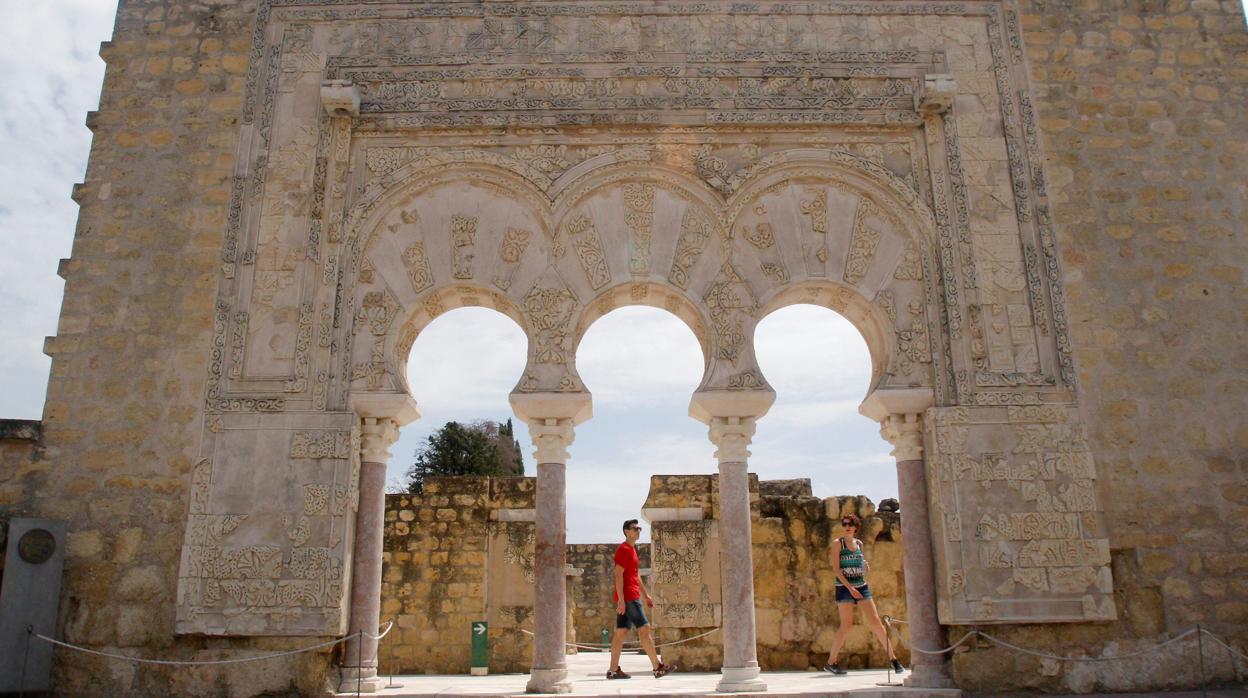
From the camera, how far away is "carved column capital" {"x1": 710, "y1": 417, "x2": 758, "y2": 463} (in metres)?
7.12

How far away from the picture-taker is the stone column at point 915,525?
267 inches

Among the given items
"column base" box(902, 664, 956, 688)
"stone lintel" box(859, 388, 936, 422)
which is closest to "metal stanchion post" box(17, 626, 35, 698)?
"column base" box(902, 664, 956, 688)

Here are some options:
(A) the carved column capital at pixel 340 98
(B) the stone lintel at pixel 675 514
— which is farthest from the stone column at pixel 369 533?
(B) the stone lintel at pixel 675 514

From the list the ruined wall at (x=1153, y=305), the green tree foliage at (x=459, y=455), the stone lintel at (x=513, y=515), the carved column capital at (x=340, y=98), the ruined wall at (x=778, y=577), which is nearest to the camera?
the ruined wall at (x=1153, y=305)

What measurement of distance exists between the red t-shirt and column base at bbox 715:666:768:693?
3.28 ft

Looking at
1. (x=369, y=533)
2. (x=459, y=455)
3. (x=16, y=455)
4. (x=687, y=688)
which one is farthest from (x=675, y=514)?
(x=459, y=455)

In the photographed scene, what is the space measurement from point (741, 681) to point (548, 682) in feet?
4.71

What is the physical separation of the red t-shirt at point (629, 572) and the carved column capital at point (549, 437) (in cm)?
100

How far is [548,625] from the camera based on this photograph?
6844 mm

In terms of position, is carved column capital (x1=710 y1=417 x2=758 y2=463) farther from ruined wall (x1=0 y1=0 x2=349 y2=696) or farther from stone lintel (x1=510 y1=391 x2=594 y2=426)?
ruined wall (x1=0 y1=0 x2=349 y2=696)

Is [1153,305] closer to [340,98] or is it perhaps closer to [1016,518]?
[1016,518]

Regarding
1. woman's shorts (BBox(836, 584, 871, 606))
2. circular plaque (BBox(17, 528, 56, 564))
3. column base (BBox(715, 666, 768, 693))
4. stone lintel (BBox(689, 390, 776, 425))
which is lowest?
column base (BBox(715, 666, 768, 693))

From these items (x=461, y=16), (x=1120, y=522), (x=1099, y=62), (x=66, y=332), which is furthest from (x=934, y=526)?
(x=66, y=332)

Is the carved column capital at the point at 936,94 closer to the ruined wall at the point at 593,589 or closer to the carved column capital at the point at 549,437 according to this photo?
the carved column capital at the point at 549,437
